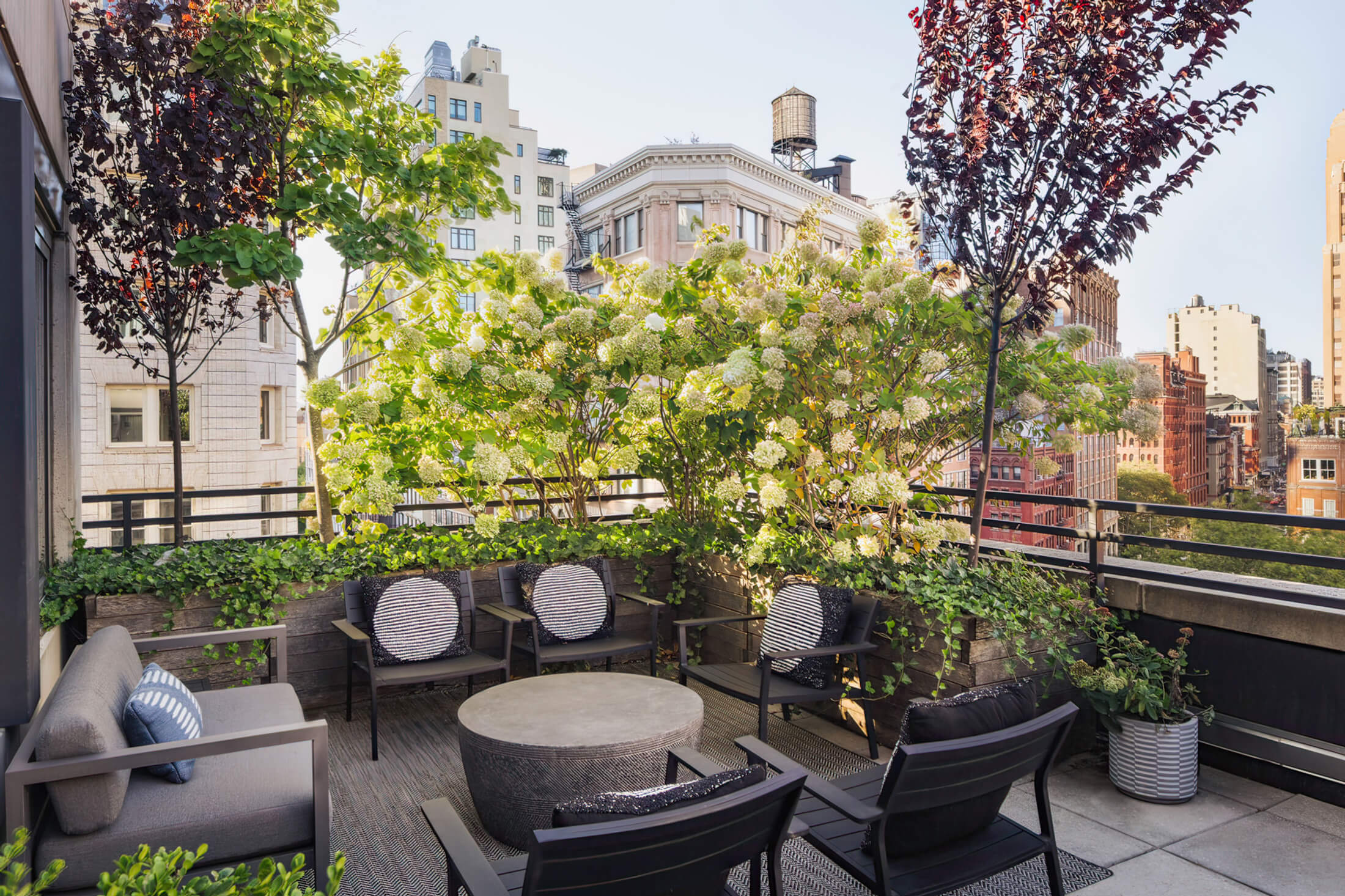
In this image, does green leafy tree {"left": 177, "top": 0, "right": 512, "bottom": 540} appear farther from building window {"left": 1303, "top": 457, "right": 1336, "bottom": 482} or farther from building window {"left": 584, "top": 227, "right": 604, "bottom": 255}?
building window {"left": 584, "top": 227, "right": 604, "bottom": 255}

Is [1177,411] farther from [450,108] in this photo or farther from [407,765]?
[450,108]

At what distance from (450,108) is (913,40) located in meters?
48.0

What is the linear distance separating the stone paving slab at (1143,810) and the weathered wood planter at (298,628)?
3035mm

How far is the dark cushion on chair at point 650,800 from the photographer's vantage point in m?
1.77

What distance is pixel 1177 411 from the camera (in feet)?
32.4

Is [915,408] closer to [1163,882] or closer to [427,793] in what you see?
[1163,882]

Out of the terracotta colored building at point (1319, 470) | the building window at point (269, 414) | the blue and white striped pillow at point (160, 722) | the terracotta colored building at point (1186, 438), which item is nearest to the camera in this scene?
the blue and white striped pillow at point (160, 722)

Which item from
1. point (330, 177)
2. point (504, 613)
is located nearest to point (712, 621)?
point (504, 613)

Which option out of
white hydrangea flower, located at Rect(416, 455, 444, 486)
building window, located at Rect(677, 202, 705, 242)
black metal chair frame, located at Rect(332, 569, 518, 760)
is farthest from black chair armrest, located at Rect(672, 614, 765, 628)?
building window, located at Rect(677, 202, 705, 242)

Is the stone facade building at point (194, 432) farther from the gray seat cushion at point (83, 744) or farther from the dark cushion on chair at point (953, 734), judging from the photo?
the dark cushion on chair at point (953, 734)

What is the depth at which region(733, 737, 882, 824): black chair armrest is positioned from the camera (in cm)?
220

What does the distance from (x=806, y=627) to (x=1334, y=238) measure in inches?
909

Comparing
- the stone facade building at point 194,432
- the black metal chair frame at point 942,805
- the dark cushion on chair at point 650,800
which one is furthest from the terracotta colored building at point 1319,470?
the stone facade building at point 194,432

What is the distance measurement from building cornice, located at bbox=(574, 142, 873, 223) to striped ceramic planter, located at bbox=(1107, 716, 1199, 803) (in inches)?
1034
